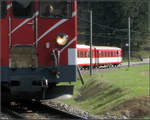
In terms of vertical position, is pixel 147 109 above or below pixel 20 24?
below

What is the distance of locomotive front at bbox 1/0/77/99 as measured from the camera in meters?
9.98

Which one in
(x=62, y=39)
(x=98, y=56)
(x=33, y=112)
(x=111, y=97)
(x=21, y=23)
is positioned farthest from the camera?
(x=98, y=56)

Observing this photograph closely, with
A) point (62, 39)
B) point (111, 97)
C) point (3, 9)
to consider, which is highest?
point (3, 9)

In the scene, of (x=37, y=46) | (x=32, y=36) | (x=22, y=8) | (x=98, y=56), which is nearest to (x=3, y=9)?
(x=22, y=8)

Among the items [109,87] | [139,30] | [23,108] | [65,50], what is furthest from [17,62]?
[139,30]

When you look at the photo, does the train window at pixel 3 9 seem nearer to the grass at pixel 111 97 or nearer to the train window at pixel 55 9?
the train window at pixel 55 9

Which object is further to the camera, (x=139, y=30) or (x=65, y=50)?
(x=139, y=30)

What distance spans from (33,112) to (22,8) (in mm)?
2961

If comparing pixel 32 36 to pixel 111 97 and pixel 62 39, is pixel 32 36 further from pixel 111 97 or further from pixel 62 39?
pixel 111 97

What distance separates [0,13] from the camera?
10305 mm

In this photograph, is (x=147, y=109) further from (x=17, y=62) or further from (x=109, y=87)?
(x=109, y=87)

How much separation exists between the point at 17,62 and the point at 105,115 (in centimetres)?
286

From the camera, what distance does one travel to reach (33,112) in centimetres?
1084

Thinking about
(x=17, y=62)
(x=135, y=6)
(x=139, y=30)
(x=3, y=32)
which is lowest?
(x=17, y=62)
